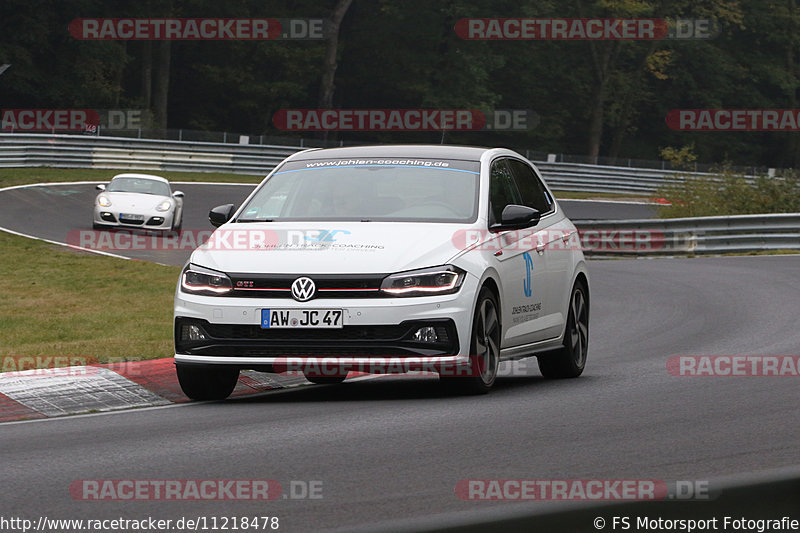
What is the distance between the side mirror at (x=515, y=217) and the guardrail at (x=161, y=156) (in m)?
39.2

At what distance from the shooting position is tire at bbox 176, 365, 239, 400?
31.1 feet

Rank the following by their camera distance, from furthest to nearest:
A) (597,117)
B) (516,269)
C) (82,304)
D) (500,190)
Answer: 1. (597,117)
2. (82,304)
3. (500,190)
4. (516,269)

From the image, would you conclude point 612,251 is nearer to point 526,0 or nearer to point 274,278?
point 274,278

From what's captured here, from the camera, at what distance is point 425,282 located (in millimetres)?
9109

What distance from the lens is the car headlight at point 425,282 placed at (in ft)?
29.6

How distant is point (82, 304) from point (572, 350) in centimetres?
763

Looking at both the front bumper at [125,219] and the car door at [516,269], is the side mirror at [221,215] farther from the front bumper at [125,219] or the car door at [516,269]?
the front bumper at [125,219]

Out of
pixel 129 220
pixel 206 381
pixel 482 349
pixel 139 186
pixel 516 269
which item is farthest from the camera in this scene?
pixel 139 186

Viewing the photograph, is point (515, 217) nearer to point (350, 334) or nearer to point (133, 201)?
point (350, 334)

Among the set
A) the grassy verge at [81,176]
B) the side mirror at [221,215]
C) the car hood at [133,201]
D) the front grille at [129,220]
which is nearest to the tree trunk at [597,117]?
the grassy verge at [81,176]

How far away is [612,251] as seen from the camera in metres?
27.7

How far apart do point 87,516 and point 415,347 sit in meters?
3.70

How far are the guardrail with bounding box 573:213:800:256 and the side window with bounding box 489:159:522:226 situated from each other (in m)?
15.9

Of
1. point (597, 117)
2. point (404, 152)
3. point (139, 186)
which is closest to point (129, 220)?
point (139, 186)
